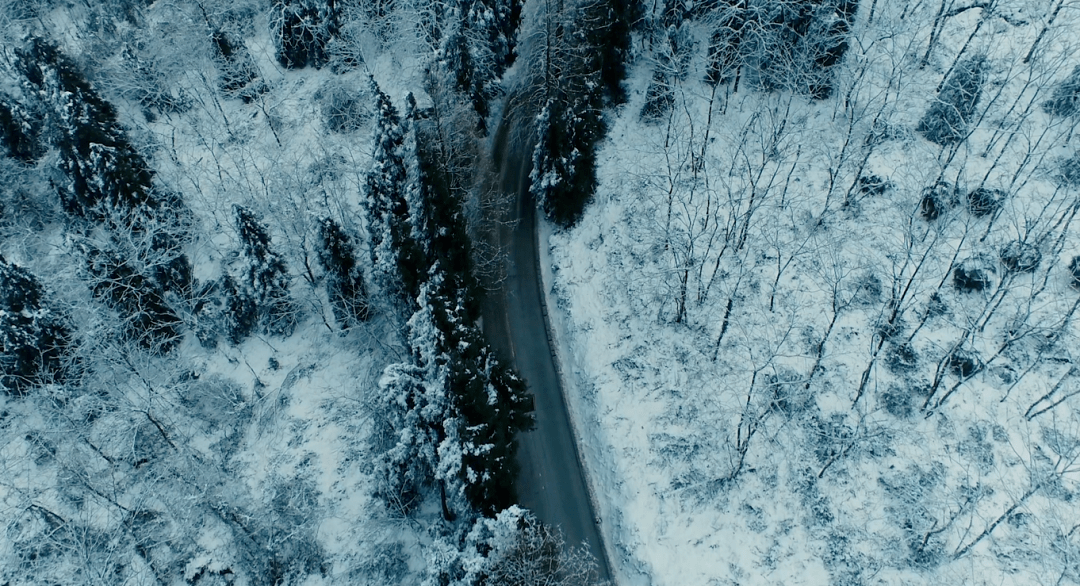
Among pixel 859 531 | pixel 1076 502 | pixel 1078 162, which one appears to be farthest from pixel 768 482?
pixel 1078 162

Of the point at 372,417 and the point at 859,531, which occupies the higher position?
the point at 372,417

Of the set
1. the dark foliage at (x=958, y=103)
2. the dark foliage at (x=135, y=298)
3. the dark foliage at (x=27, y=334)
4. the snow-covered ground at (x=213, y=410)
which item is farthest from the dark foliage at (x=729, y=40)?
the dark foliage at (x=27, y=334)

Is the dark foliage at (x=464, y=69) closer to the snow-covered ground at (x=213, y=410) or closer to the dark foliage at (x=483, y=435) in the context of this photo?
the snow-covered ground at (x=213, y=410)

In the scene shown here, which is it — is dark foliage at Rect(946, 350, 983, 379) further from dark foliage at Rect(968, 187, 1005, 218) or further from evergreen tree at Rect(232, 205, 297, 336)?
evergreen tree at Rect(232, 205, 297, 336)

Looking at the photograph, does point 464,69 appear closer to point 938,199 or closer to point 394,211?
point 394,211

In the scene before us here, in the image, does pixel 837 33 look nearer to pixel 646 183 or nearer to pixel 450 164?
pixel 646 183
